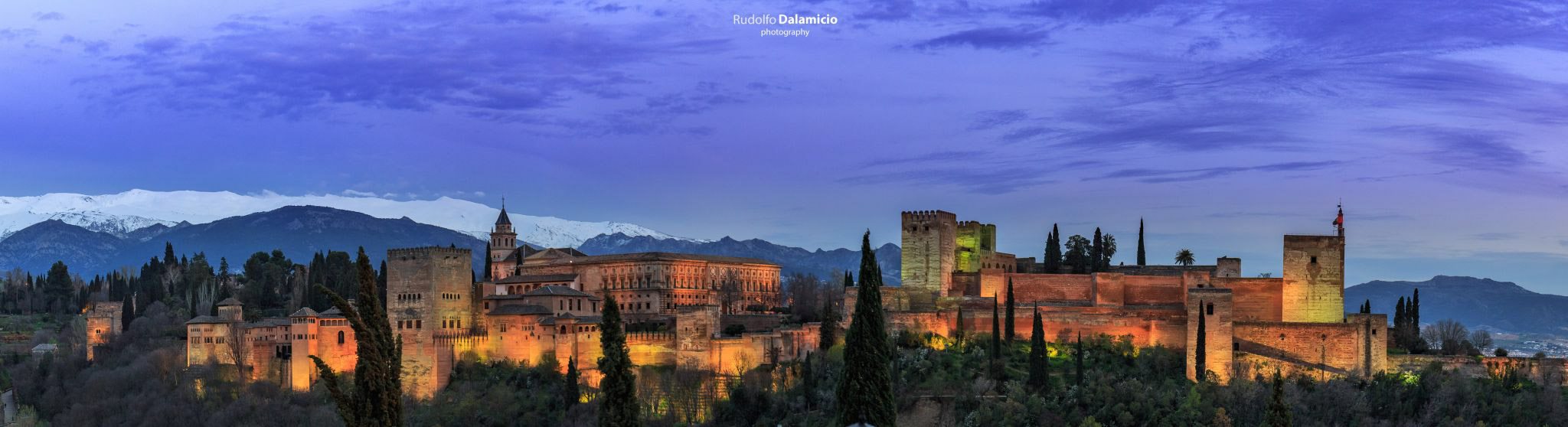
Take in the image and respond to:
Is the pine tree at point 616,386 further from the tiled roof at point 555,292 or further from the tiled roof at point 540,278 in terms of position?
the tiled roof at point 540,278

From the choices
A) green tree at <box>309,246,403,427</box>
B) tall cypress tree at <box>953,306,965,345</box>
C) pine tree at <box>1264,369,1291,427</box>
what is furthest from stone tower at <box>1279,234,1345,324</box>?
green tree at <box>309,246,403,427</box>

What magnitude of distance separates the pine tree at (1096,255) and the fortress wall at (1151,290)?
625 cm

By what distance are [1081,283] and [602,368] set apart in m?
27.9

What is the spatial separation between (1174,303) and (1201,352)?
5.28 metres

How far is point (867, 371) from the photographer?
3897 cm

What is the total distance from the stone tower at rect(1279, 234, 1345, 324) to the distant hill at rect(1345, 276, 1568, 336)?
2807 inches

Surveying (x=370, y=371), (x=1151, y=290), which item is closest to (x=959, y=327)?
(x=1151, y=290)

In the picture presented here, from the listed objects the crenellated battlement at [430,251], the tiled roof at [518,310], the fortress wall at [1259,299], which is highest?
the crenellated battlement at [430,251]

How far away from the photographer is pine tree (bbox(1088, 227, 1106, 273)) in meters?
63.9

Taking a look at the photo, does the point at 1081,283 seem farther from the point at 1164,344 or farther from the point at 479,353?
the point at 479,353

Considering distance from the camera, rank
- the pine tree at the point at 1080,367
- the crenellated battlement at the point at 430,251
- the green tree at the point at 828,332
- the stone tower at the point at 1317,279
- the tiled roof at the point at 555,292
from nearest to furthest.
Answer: the pine tree at the point at 1080,367
the stone tower at the point at 1317,279
the green tree at the point at 828,332
the crenellated battlement at the point at 430,251
the tiled roof at the point at 555,292

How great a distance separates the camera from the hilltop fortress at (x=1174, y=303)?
5088 cm

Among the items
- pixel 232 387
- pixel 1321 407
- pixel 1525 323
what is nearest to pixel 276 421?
pixel 232 387

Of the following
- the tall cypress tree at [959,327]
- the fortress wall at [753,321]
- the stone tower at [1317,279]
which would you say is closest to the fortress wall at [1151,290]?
the stone tower at [1317,279]
